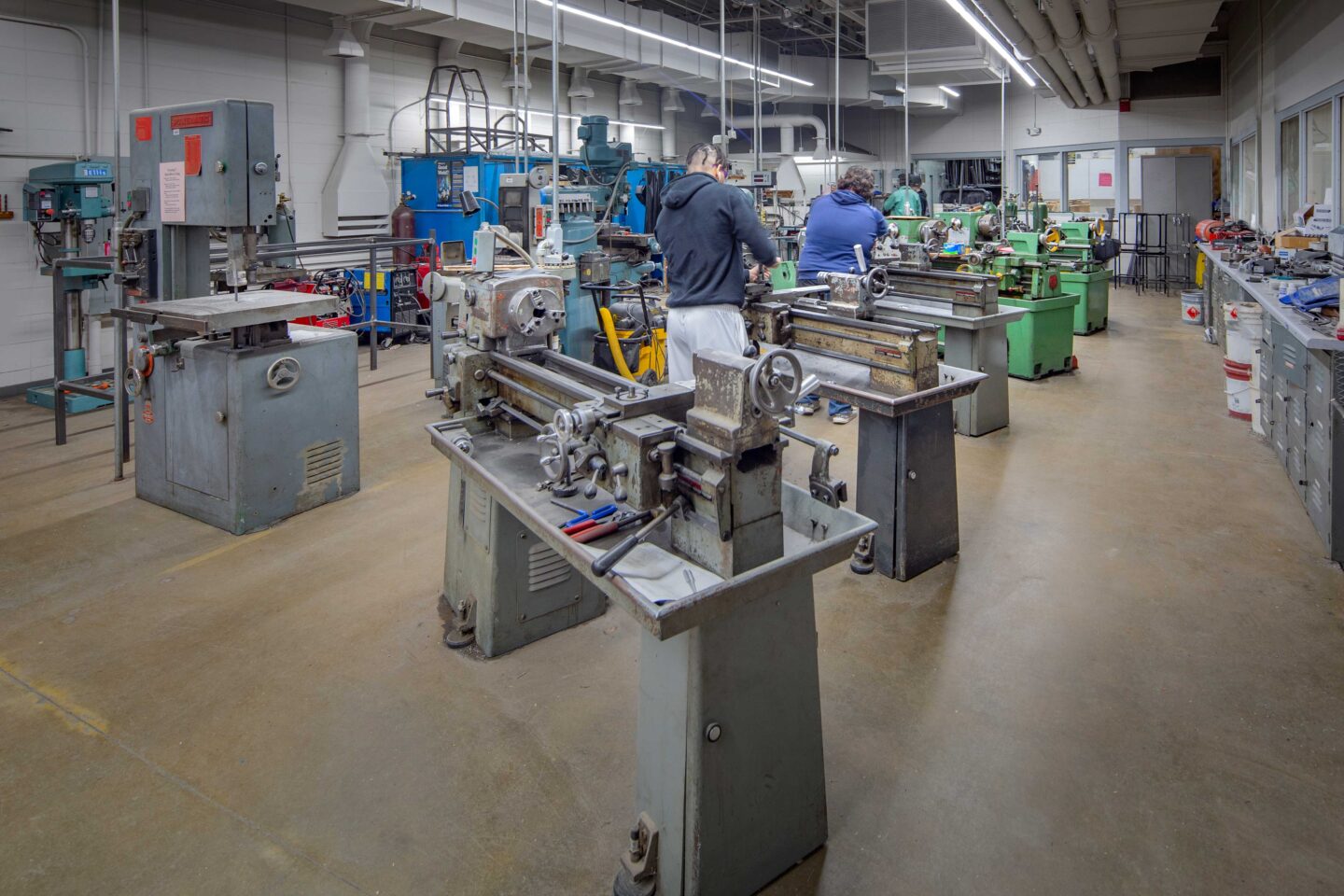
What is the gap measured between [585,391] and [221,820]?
1.11 m

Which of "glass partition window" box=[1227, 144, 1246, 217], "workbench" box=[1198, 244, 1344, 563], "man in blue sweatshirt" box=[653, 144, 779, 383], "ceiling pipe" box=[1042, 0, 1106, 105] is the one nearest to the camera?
"workbench" box=[1198, 244, 1344, 563]

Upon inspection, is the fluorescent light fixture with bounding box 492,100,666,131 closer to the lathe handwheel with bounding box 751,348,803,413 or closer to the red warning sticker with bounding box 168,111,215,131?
the red warning sticker with bounding box 168,111,215,131

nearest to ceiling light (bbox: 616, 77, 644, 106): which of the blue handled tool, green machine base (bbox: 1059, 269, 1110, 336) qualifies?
green machine base (bbox: 1059, 269, 1110, 336)

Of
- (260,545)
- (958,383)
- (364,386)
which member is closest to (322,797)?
(260,545)

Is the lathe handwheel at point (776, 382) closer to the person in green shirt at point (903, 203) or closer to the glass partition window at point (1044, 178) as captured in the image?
the person in green shirt at point (903, 203)

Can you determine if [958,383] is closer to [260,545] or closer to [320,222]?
[260,545]

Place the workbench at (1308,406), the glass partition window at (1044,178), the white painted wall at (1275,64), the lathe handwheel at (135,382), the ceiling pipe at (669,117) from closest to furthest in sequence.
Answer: the workbench at (1308,406)
the lathe handwheel at (135,382)
the white painted wall at (1275,64)
the ceiling pipe at (669,117)
the glass partition window at (1044,178)

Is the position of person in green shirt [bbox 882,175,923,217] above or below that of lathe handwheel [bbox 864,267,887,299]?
above

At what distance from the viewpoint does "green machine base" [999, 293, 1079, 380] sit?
17.4 ft

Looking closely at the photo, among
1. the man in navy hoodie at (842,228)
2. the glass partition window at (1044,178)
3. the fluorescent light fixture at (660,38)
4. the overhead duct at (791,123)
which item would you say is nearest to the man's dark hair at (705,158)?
the man in navy hoodie at (842,228)

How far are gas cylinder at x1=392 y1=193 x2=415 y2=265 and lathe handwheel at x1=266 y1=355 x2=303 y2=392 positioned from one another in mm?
4186

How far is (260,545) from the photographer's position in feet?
9.96

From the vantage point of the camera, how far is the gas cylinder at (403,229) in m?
7.10

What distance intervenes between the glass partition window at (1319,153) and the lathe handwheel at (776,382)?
5501mm
